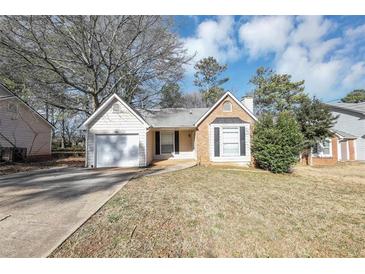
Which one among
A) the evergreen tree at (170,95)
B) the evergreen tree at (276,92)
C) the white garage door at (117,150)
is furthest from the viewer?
the evergreen tree at (276,92)

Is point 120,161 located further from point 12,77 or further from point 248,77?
point 248,77

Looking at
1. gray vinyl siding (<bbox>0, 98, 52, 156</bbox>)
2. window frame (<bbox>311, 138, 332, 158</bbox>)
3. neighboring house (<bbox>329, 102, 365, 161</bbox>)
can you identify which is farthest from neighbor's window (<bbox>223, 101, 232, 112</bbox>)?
gray vinyl siding (<bbox>0, 98, 52, 156</bbox>)

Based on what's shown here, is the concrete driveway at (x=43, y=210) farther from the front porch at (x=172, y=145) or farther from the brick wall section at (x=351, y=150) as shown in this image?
the brick wall section at (x=351, y=150)

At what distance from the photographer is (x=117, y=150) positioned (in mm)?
12297

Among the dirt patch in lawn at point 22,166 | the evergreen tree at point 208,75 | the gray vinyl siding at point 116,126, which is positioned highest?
the evergreen tree at point 208,75

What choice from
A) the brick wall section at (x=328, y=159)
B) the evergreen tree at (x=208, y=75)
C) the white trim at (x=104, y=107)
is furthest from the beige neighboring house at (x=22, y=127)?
the brick wall section at (x=328, y=159)

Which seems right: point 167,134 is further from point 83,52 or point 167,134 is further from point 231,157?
point 83,52

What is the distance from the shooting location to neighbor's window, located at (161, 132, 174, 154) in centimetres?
1570

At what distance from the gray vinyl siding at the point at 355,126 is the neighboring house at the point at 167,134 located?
14486 mm

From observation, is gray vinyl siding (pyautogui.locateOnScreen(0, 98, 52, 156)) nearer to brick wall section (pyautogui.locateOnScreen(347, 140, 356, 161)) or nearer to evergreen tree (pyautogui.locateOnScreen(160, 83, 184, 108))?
evergreen tree (pyautogui.locateOnScreen(160, 83, 184, 108))

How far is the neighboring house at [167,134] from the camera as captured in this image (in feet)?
40.0

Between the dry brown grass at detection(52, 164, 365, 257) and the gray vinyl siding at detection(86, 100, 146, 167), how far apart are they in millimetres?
5357

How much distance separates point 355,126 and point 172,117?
795 inches
